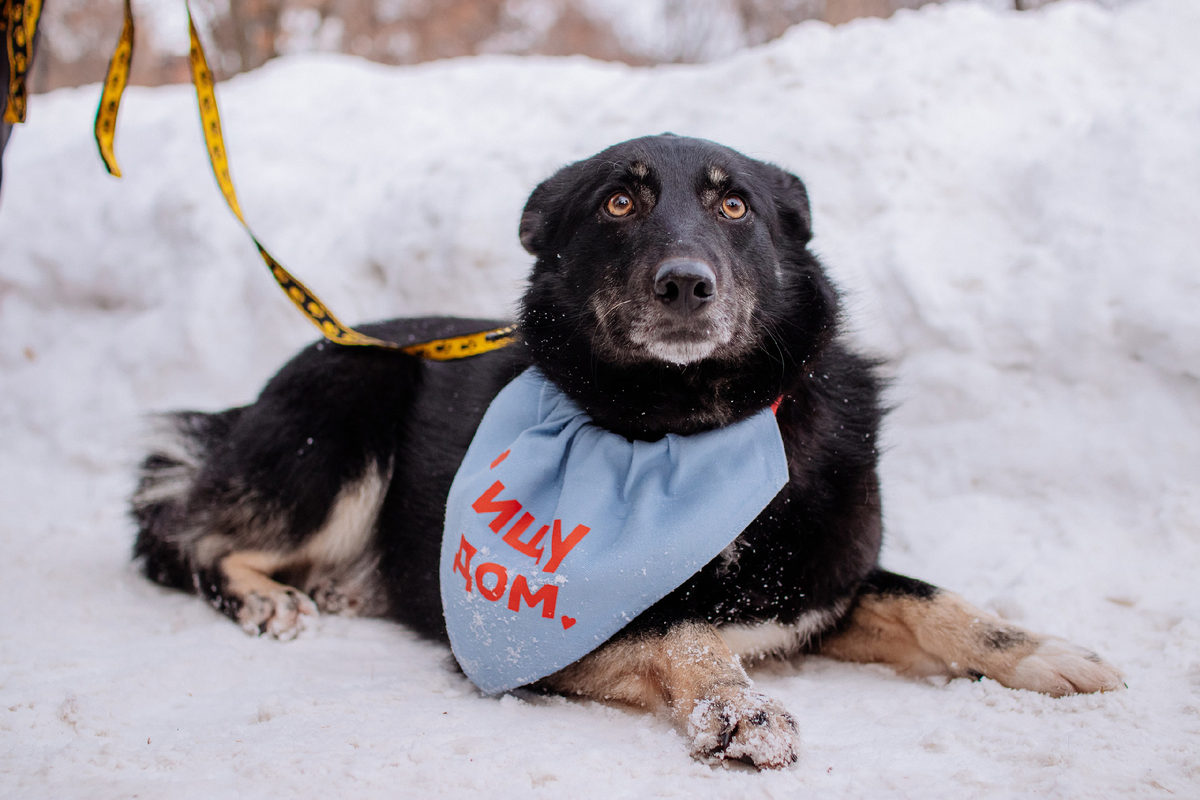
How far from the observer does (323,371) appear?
3482mm

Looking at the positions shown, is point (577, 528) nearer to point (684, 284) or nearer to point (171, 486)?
point (684, 284)

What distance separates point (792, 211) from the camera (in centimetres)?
293

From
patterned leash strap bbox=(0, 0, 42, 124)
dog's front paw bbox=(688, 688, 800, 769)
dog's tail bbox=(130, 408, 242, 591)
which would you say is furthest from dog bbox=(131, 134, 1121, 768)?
patterned leash strap bbox=(0, 0, 42, 124)

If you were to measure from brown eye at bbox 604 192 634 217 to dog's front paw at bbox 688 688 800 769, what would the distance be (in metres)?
1.55

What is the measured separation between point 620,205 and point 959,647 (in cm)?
179

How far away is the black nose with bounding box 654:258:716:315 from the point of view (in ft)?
7.41

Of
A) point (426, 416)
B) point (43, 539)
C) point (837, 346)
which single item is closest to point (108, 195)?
point (43, 539)

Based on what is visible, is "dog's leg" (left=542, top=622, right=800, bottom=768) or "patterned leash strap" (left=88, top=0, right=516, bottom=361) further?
"patterned leash strap" (left=88, top=0, right=516, bottom=361)

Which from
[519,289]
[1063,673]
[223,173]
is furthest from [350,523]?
[1063,673]

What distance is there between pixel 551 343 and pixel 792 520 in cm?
99

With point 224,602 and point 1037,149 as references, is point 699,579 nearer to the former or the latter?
point 224,602

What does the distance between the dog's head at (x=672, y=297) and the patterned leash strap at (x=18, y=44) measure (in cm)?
233

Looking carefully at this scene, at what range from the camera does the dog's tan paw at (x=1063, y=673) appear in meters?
2.28

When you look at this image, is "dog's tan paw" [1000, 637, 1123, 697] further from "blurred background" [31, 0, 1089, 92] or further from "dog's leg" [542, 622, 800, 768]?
"blurred background" [31, 0, 1089, 92]
